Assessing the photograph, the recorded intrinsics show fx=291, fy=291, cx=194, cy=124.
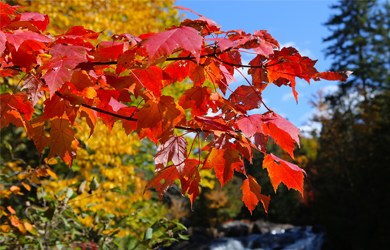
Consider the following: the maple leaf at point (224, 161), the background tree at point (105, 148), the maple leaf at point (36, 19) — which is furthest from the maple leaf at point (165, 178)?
the background tree at point (105, 148)

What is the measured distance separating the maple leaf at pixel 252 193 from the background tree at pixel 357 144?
7.34 m

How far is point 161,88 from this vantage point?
95 cm

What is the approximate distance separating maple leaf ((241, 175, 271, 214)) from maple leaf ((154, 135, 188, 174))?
0.24 m

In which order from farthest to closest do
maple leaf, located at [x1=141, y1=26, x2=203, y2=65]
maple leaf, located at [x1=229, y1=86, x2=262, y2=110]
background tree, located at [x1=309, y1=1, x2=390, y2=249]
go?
background tree, located at [x1=309, y1=1, x2=390, y2=249] < maple leaf, located at [x1=229, y1=86, x2=262, y2=110] < maple leaf, located at [x1=141, y1=26, x2=203, y2=65]

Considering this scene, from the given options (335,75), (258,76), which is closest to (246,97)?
(258,76)

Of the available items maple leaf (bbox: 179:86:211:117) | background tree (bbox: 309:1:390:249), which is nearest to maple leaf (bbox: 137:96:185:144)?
maple leaf (bbox: 179:86:211:117)

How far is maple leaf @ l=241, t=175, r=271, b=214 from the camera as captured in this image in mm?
954

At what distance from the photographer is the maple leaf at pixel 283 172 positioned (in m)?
0.92

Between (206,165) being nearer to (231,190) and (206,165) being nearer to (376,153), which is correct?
(376,153)

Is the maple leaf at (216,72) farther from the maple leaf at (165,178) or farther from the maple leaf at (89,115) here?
the maple leaf at (89,115)

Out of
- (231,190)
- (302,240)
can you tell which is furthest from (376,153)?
(231,190)

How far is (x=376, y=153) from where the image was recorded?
8.22 metres

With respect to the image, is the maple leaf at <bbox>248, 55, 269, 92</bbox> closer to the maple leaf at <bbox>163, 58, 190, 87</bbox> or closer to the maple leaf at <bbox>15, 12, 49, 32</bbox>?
the maple leaf at <bbox>163, 58, 190, 87</bbox>

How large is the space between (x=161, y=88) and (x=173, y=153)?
22 centimetres
